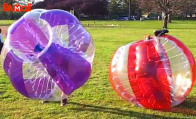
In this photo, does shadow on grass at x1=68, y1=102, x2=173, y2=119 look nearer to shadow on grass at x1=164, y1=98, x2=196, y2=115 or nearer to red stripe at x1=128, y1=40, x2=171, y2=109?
red stripe at x1=128, y1=40, x2=171, y2=109

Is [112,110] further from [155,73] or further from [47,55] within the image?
[47,55]

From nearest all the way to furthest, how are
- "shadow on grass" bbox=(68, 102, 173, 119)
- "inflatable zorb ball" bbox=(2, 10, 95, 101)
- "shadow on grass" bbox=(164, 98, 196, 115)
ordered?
"inflatable zorb ball" bbox=(2, 10, 95, 101) → "shadow on grass" bbox=(68, 102, 173, 119) → "shadow on grass" bbox=(164, 98, 196, 115)

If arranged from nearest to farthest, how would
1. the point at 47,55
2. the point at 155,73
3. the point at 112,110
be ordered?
the point at 47,55 → the point at 155,73 → the point at 112,110

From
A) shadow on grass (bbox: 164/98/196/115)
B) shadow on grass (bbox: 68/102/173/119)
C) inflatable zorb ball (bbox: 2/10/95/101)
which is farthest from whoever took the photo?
shadow on grass (bbox: 164/98/196/115)

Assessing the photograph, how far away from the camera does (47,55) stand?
4672mm

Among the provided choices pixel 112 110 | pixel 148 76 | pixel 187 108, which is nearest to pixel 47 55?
pixel 112 110

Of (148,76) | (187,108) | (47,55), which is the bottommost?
(187,108)

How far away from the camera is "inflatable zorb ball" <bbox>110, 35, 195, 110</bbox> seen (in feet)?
15.7

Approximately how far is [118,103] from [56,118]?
50.6 inches

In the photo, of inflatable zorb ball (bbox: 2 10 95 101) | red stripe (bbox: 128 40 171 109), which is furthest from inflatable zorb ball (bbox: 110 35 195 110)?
inflatable zorb ball (bbox: 2 10 95 101)

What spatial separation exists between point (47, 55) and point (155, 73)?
1.72m

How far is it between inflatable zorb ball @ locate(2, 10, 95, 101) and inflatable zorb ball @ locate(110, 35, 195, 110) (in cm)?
70

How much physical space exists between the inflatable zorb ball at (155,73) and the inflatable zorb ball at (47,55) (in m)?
0.70

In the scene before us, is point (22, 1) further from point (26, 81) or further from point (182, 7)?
point (26, 81)
